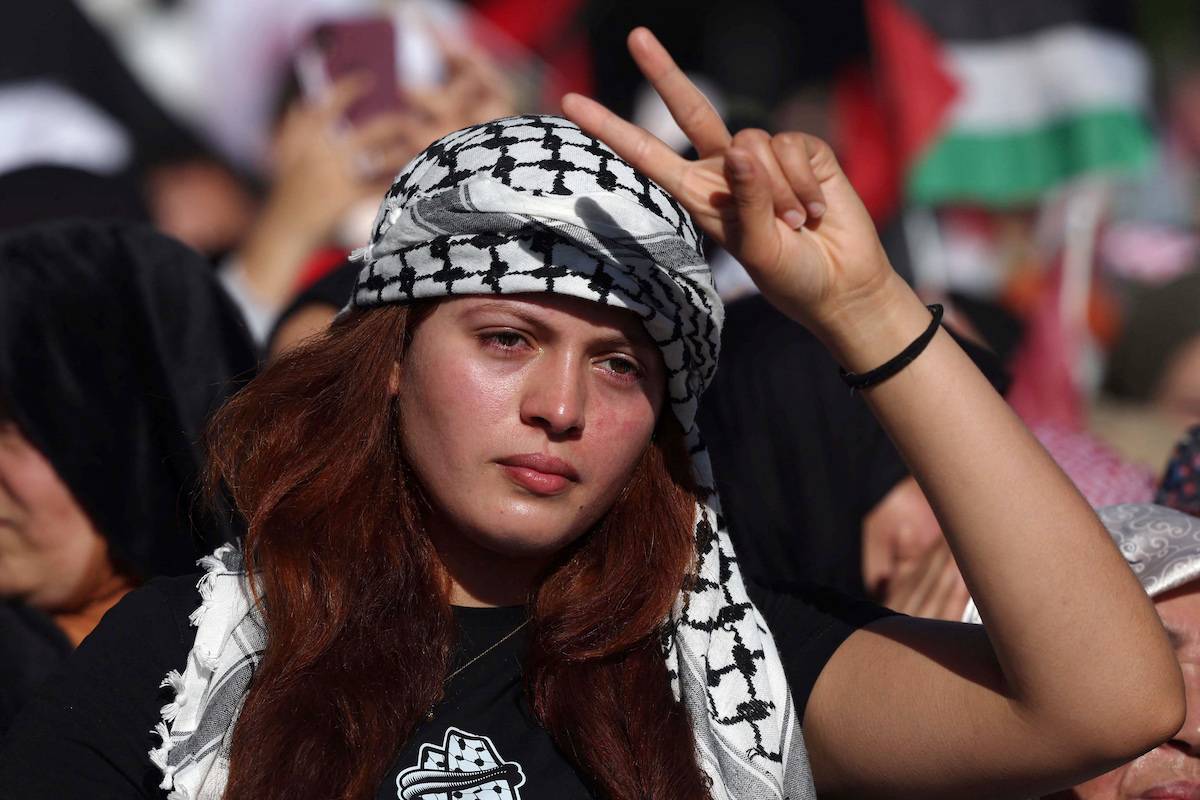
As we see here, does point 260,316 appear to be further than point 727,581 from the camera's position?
Yes

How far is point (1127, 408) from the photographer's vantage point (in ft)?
17.0

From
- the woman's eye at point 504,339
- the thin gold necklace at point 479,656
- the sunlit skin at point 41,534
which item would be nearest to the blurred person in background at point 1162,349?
the thin gold necklace at point 479,656

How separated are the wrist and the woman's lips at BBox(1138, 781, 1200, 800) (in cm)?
97

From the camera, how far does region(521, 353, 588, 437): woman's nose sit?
1887mm

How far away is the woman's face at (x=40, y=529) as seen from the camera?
264cm

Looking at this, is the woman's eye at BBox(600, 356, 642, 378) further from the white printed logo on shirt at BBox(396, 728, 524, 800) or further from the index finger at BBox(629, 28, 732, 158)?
the white printed logo on shirt at BBox(396, 728, 524, 800)

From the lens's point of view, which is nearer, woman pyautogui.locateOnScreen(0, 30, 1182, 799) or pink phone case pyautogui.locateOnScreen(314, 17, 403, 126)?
woman pyautogui.locateOnScreen(0, 30, 1182, 799)

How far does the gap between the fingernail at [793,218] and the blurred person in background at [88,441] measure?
1304 millimetres

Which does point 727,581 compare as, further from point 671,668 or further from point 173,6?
point 173,6

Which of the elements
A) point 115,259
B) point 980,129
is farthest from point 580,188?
point 980,129

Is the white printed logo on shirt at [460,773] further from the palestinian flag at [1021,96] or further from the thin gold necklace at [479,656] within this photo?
the palestinian flag at [1021,96]

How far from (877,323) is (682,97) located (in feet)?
1.19

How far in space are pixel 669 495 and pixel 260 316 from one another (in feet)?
8.35

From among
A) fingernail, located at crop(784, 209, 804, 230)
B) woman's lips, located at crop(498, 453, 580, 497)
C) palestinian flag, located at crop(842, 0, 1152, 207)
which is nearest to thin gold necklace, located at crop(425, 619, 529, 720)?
woman's lips, located at crop(498, 453, 580, 497)
